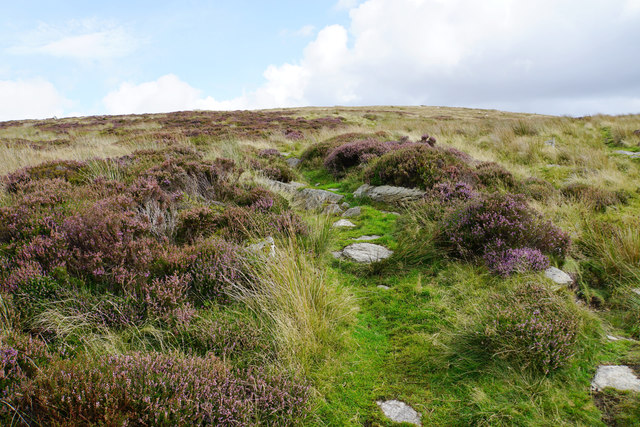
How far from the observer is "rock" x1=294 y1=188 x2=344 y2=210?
7.51m

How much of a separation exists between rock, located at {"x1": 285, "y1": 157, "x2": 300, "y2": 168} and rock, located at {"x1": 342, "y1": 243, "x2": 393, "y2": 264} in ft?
24.6

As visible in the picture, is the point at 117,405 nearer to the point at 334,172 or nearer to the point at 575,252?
the point at 575,252

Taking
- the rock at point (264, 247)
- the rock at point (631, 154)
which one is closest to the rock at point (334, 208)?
the rock at point (264, 247)

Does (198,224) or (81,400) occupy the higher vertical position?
(198,224)

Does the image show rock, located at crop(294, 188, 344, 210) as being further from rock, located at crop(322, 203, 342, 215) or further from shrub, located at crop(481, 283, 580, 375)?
shrub, located at crop(481, 283, 580, 375)

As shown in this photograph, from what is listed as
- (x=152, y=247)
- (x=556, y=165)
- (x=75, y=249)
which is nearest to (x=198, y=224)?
(x=152, y=247)

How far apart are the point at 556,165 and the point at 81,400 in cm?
1182

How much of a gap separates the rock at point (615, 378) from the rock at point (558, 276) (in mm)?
1234

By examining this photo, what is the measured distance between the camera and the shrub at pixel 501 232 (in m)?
4.33

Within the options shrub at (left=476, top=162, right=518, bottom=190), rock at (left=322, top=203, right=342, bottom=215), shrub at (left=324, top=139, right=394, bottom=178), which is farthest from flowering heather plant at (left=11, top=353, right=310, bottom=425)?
shrub at (left=324, top=139, right=394, bottom=178)

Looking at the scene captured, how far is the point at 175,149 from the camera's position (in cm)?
934

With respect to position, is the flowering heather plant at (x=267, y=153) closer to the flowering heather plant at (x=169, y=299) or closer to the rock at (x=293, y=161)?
the rock at (x=293, y=161)

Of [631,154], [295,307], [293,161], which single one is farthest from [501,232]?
[631,154]

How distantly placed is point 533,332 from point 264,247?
2.79 meters
